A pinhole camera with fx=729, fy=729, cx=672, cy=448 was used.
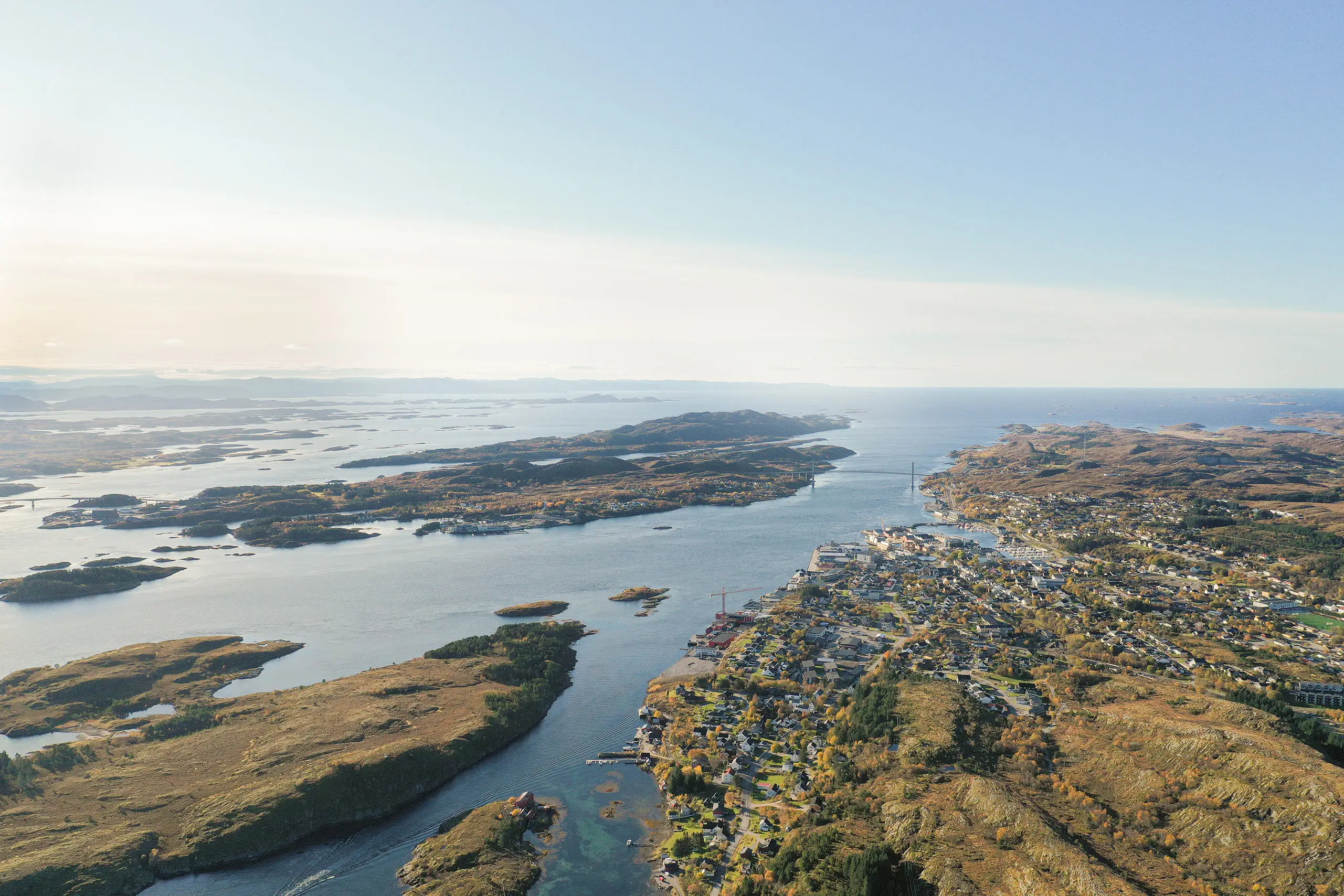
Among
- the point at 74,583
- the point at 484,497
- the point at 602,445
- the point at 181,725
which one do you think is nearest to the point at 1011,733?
the point at 181,725

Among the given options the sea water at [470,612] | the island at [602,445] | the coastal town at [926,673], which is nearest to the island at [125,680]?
the sea water at [470,612]

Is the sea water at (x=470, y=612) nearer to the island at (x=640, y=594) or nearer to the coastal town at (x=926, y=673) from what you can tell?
the island at (x=640, y=594)

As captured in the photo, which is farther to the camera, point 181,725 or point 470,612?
point 470,612

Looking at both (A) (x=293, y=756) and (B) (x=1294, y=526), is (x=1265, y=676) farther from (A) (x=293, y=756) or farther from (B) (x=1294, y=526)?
(A) (x=293, y=756)

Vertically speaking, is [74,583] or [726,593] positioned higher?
[726,593]

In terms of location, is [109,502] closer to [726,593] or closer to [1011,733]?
[726,593]

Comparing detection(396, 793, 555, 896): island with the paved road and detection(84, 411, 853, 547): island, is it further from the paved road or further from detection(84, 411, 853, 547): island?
detection(84, 411, 853, 547): island

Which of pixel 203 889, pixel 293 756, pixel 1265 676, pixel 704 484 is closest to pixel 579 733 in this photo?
pixel 293 756

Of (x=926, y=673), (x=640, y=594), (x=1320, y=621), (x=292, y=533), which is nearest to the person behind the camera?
(x=926, y=673)
